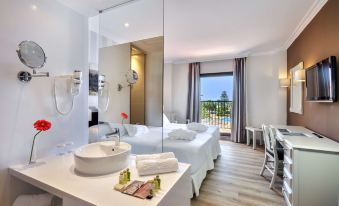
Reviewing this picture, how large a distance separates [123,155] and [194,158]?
115 centimetres

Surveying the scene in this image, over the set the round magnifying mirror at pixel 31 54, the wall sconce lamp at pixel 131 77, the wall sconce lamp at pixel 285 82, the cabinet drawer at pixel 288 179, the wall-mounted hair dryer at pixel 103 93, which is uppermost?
the wall sconce lamp at pixel 285 82

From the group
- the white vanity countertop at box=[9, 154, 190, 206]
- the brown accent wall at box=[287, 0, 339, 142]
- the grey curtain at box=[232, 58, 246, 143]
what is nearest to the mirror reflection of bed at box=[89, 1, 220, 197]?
the white vanity countertop at box=[9, 154, 190, 206]

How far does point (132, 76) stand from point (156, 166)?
45.0 inches

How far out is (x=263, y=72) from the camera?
4734 mm

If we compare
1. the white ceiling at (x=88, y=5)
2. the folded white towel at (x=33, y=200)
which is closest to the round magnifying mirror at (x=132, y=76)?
the white ceiling at (x=88, y=5)

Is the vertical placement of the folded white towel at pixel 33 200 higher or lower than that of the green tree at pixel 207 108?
lower

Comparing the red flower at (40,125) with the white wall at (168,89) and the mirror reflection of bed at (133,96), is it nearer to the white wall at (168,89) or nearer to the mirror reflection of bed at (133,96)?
the mirror reflection of bed at (133,96)

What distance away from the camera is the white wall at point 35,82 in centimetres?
140

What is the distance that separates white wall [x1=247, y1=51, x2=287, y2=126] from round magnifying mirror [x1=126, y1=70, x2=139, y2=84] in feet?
13.0

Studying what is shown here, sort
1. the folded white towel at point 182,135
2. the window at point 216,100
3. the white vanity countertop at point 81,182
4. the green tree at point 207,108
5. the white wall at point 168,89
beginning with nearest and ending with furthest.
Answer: the white vanity countertop at point 81,182
the folded white towel at point 182,135
the window at point 216,100
the green tree at point 207,108
the white wall at point 168,89

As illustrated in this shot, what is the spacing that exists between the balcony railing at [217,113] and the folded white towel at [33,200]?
Answer: 4.82 m

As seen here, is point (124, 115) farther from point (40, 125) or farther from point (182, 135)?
point (182, 135)

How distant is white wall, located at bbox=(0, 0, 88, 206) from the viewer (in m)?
1.40

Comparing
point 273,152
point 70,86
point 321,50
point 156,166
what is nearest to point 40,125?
point 70,86
